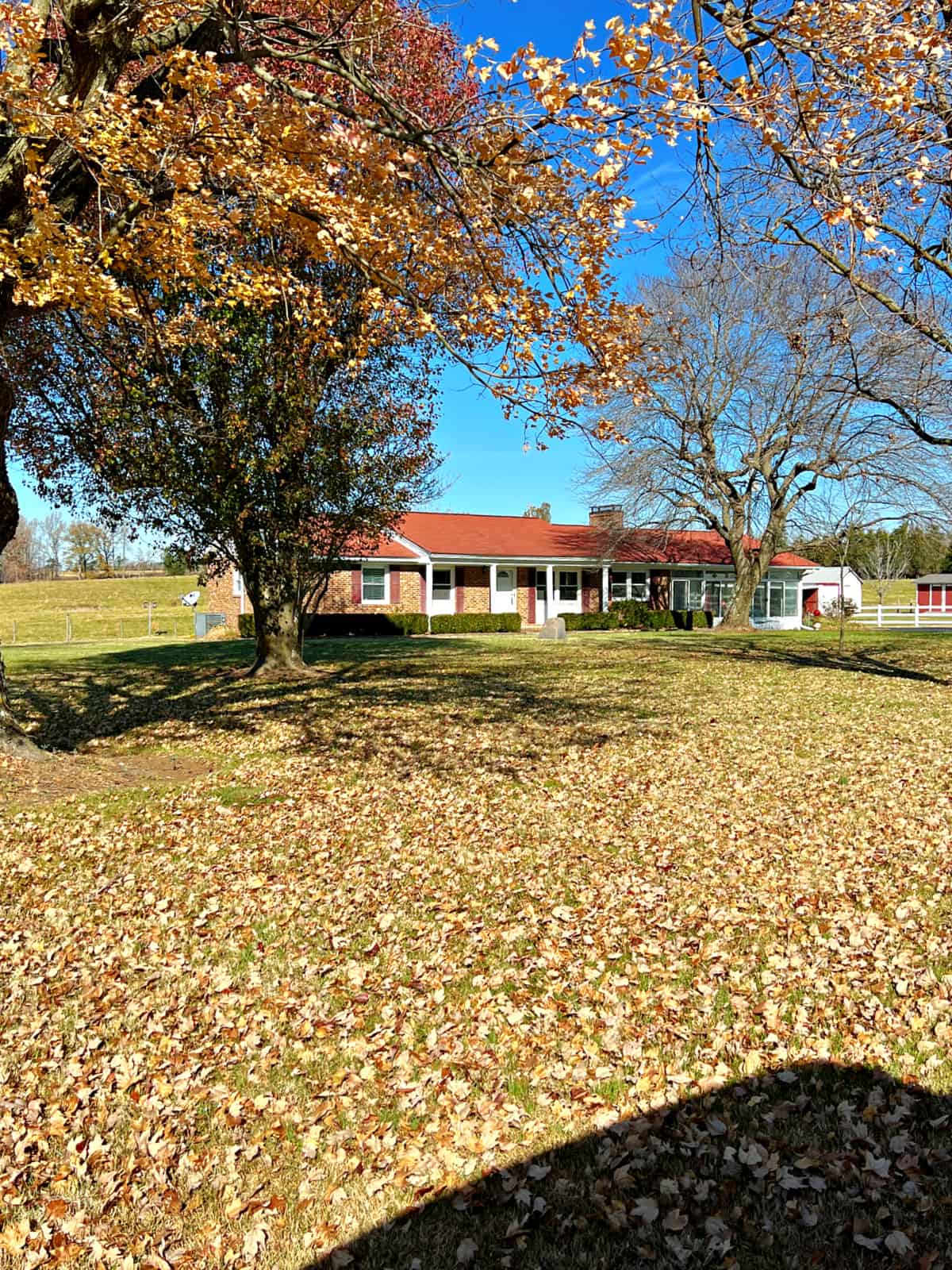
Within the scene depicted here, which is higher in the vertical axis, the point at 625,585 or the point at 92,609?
the point at 625,585

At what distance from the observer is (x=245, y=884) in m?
6.28

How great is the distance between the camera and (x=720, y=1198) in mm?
2990

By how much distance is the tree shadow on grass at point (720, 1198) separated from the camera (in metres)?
2.76

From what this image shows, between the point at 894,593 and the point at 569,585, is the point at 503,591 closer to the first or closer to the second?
the point at 569,585

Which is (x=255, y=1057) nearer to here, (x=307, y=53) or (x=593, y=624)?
(x=307, y=53)

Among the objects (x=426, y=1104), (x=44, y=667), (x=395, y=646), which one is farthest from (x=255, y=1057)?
(x=395, y=646)

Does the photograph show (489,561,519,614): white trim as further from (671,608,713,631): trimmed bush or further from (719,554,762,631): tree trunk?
(719,554,762,631): tree trunk

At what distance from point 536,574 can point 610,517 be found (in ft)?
12.9

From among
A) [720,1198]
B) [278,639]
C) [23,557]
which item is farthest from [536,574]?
[23,557]

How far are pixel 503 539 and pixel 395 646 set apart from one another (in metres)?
12.7

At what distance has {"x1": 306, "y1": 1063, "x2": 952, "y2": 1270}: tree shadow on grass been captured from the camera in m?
2.76

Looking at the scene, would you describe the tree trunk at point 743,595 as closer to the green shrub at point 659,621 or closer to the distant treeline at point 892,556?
the green shrub at point 659,621

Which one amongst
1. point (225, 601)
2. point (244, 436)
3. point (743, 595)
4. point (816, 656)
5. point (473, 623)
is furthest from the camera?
point (743, 595)

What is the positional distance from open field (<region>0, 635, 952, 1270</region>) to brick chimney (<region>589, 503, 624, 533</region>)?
23.9m
